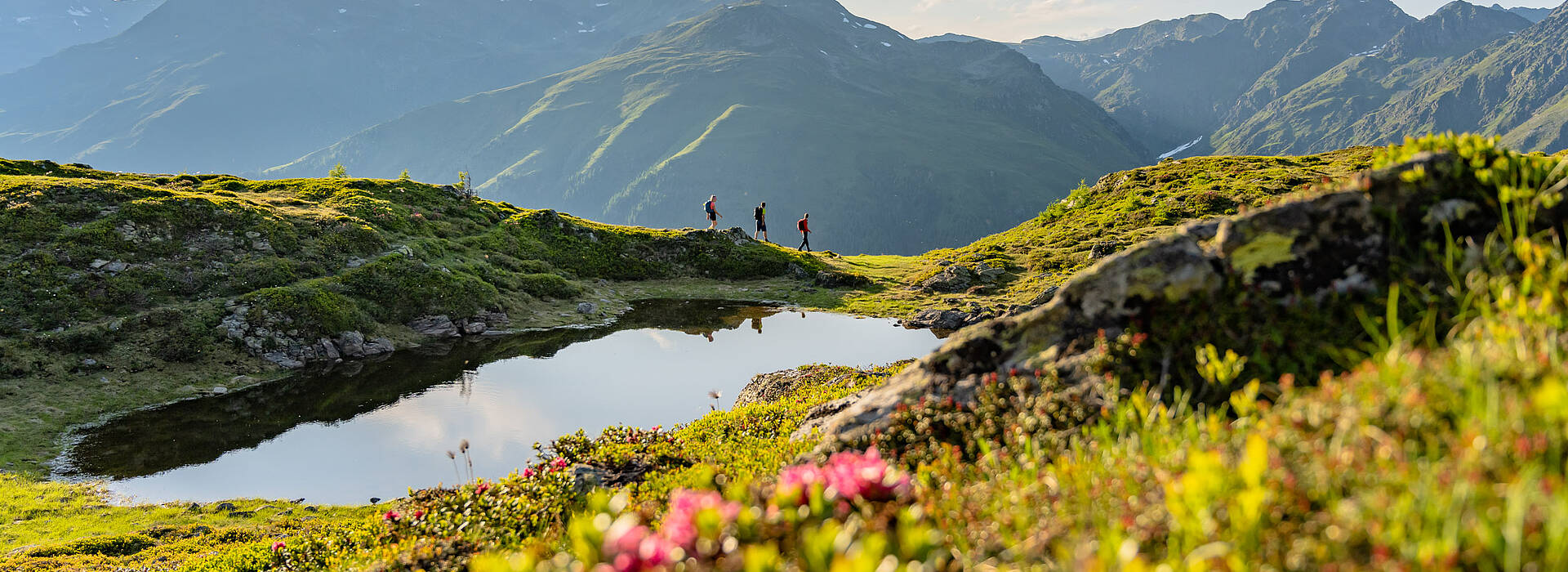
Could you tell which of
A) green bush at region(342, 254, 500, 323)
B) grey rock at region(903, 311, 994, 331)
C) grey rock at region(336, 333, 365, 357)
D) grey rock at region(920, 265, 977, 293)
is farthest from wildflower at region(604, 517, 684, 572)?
grey rock at region(920, 265, 977, 293)

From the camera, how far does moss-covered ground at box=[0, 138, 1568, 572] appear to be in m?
3.07

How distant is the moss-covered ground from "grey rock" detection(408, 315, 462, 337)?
21.9m

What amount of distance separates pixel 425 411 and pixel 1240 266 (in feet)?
65.2

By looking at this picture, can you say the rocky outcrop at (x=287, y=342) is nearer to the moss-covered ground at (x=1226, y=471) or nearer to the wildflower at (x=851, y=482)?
the moss-covered ground at (x=1226, y=471)

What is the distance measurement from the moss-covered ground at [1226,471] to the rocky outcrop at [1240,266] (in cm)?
22

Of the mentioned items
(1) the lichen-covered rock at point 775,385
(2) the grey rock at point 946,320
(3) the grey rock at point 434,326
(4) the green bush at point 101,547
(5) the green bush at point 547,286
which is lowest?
(2) the grey rock at point 946,320

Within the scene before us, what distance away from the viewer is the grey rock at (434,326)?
2928 centimetres

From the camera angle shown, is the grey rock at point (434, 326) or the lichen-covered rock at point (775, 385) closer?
the lichen-covered rock at point (775, 385)

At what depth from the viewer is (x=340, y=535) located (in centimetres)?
1045

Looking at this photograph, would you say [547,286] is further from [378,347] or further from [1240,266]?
[1240,266]

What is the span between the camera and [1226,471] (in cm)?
359

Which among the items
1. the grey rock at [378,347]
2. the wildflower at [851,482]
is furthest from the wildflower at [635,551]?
the grey rock at [378,347]

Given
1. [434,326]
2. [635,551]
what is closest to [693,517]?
[635,551]

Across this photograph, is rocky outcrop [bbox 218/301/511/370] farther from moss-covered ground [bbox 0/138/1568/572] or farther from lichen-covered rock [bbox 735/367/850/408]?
moss-covered ground [bbox 0/138/1568/572]
